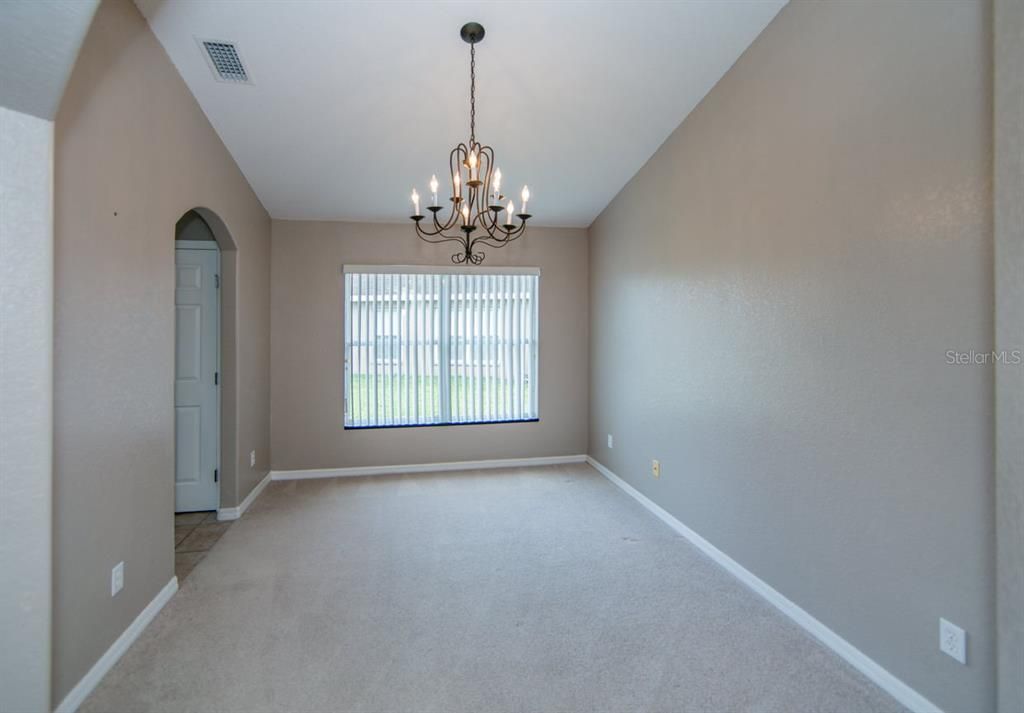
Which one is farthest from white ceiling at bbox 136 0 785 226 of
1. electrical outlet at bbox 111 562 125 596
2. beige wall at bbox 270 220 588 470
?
electrical outlet at bbox 111 562 125 596

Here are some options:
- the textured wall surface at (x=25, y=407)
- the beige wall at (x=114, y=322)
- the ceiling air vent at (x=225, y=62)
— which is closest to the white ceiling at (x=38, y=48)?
the textured wall surface at (x=25, y=407)

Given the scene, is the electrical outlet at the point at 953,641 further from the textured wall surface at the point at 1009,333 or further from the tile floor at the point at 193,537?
the tile floor at the point at 193,537

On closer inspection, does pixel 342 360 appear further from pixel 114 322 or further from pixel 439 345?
pixel 114 322

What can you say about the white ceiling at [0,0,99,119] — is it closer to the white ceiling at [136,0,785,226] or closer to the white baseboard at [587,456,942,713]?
the white ceiling at [136,0,785,226]

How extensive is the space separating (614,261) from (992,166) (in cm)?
308

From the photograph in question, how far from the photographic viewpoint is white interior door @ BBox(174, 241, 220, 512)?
12.2 feet

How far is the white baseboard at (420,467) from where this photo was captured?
4797 millimetres

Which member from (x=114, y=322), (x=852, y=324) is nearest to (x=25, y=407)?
(x=114, y=322)

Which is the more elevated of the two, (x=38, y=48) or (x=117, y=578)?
(x=38, y=48)

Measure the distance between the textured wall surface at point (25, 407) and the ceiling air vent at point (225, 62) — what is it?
1.26 meters

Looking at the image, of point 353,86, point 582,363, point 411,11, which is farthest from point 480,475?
point 411,11

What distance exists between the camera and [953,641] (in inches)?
67.8

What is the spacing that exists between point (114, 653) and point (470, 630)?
1.51m

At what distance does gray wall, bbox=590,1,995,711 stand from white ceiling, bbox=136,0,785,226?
1.34 ft
